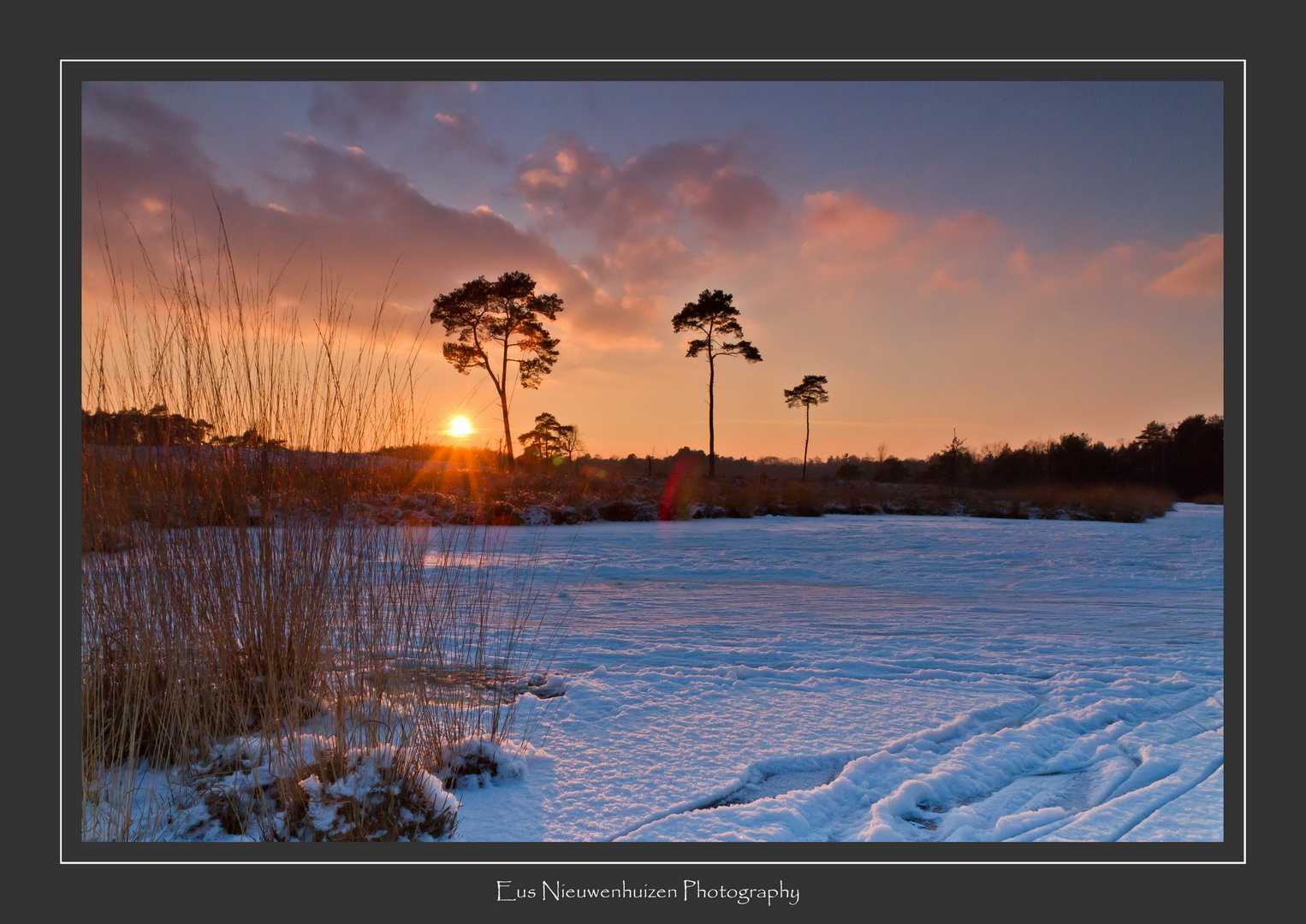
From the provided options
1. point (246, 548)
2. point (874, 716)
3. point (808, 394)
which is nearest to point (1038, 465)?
point (808, 394)

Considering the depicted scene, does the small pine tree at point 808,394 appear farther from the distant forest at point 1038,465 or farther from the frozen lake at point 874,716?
the frozen lake at point 874,716

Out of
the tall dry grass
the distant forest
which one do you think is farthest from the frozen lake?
the distant forest

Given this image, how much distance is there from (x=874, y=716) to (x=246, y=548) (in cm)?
256

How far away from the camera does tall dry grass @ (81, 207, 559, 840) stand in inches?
78.4

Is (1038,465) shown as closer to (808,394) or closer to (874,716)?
(808,394)

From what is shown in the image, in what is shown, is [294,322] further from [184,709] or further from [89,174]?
[184,709]

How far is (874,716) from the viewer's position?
9.04 feet

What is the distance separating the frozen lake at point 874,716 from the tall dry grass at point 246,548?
1.69ft

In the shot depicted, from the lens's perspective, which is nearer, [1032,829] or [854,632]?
[1032,829]

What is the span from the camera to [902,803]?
78.5 inches

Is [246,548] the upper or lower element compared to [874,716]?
upper

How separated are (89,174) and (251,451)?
3.52ft

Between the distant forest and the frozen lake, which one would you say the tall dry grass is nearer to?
the frozen lake
